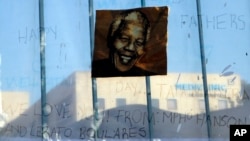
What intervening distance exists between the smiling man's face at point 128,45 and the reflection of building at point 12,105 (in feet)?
3.06

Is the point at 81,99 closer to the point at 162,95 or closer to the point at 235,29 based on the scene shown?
the point at 162,95

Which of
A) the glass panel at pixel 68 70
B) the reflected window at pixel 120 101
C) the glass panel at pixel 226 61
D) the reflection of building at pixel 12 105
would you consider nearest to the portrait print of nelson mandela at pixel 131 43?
the glass panel at pixel 68 70

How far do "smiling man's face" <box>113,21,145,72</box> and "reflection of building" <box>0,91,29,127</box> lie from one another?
0.93m

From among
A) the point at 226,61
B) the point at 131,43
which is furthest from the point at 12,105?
the point at 226,61

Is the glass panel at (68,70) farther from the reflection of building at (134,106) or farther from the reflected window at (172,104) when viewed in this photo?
the reflected window at (172,104)

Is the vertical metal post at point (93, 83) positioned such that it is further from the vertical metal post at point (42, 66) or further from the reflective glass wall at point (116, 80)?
the vertical metal post at point (42, 66)

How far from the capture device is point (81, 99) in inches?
179

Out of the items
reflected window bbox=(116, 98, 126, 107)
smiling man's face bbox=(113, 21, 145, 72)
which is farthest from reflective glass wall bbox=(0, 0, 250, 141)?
smiling man's face bbox=(113, 21, 145, 72)

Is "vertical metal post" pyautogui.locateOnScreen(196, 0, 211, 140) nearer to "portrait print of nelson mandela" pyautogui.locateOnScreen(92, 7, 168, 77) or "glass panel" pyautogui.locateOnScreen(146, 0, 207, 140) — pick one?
"glass panel" pyautogui.locateOnScreen(146, 0, 207, 140)

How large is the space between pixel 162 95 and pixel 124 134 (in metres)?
0.51

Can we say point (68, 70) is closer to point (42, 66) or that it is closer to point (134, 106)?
point (42, 66)

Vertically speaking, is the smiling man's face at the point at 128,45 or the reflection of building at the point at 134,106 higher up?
the smiling man's face at the point at 128,45

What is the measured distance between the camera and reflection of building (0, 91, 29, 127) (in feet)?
14.8

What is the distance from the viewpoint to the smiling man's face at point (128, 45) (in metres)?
4.57
